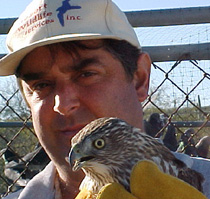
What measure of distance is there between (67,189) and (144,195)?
0.93m

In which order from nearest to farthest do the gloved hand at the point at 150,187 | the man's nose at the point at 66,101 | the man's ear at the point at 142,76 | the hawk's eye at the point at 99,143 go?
the gloved hand at the point at 150,187
the hawk's eye at the point at 99,143
the man's nose at the point at 66,101
the man's ear at the point at 142,76

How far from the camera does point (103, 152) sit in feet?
6.86

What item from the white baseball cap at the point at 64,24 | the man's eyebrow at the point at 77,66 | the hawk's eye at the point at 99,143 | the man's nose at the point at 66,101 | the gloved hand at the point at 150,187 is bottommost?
the gloved hand at the point at 150,187

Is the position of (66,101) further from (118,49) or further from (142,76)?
(142,76)

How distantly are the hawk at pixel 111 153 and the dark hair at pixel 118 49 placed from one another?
564 mm

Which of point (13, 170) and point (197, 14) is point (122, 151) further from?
point (13, 170)

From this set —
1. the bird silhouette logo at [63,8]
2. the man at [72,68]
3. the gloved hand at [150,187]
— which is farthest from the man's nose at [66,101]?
the gloved hand at [150,187]

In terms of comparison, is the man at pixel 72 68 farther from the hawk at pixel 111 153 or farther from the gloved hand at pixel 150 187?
the gloved hand at pixel 150 187

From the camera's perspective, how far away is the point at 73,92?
2.62 metres

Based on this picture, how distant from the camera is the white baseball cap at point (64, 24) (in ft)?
8.56

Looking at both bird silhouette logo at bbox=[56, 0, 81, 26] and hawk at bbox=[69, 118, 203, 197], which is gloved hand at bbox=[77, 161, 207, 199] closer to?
hawk at bbox=[69, 118, 203, 197]

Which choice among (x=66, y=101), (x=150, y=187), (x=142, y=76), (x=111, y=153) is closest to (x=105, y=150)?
(x=111, y=153)

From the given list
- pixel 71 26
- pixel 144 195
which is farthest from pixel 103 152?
pixel 71 26

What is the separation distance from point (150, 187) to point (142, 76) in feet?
3.28
